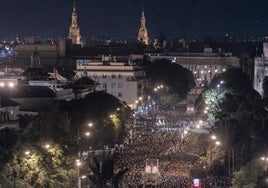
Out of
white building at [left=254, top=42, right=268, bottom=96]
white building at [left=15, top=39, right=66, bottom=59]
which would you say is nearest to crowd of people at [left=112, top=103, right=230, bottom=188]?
white building at [left=254, top=42, right=268, bottom=96]

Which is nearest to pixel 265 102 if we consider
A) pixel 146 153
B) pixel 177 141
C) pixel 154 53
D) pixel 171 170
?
pixel 177 141

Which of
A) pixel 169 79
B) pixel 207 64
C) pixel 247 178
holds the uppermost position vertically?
pixel 247 178

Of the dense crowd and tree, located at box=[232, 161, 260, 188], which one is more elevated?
tree, located at box=[232, 161, 260, 188]

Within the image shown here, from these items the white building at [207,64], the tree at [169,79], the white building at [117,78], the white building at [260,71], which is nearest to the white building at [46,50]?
the white building at [207,64]

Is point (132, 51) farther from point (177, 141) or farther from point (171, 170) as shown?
point (171, 170)

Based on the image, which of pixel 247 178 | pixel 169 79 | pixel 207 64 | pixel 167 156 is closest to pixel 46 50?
pixel 207 64

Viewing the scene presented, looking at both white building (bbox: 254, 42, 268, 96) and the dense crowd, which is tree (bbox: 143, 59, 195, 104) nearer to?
white building (bbox: 254, 42, 268, 96)

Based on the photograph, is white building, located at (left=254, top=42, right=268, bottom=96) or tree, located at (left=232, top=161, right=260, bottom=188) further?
white building, located at (left=254, top=42, right=268, bottom=96)

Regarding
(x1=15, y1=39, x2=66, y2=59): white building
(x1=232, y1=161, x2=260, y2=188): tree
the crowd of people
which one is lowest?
the crowd of people

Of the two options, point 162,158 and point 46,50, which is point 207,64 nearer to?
point 46,50
